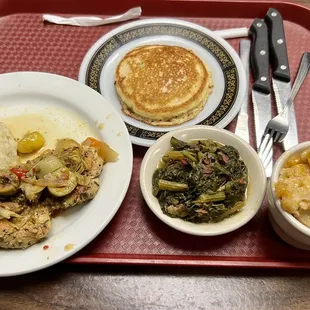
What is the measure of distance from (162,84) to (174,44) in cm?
46

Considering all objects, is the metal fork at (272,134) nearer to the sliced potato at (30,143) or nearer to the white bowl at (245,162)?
the white bowl at (245,162)

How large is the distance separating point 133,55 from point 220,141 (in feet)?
2.57

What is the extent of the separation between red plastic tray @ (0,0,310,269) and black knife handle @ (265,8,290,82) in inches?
5.2

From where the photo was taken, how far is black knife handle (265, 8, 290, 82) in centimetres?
240

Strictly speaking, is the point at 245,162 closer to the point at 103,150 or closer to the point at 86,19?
the point at 103,150

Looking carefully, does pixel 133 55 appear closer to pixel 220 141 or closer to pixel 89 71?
pixel 89 71

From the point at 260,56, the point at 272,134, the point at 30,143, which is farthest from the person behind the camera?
the point at 260,56

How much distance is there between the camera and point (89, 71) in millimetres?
2381

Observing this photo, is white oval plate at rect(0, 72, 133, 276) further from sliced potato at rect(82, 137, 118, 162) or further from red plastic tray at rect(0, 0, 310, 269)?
red plastic tray at rect(0, 0, 310, 269)

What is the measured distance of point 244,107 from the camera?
7.65 feet

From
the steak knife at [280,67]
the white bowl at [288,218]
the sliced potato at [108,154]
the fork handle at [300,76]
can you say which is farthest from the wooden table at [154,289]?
the fork handle at [300,76]

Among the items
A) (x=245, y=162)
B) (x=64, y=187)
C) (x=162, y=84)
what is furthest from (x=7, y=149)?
(x=245, y=162)

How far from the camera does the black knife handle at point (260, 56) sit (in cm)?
235

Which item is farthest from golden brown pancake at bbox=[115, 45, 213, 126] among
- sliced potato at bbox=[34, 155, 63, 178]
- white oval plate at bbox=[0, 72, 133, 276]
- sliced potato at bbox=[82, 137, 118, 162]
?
sliced potato at bbox=[34, 155, 63, 178]
